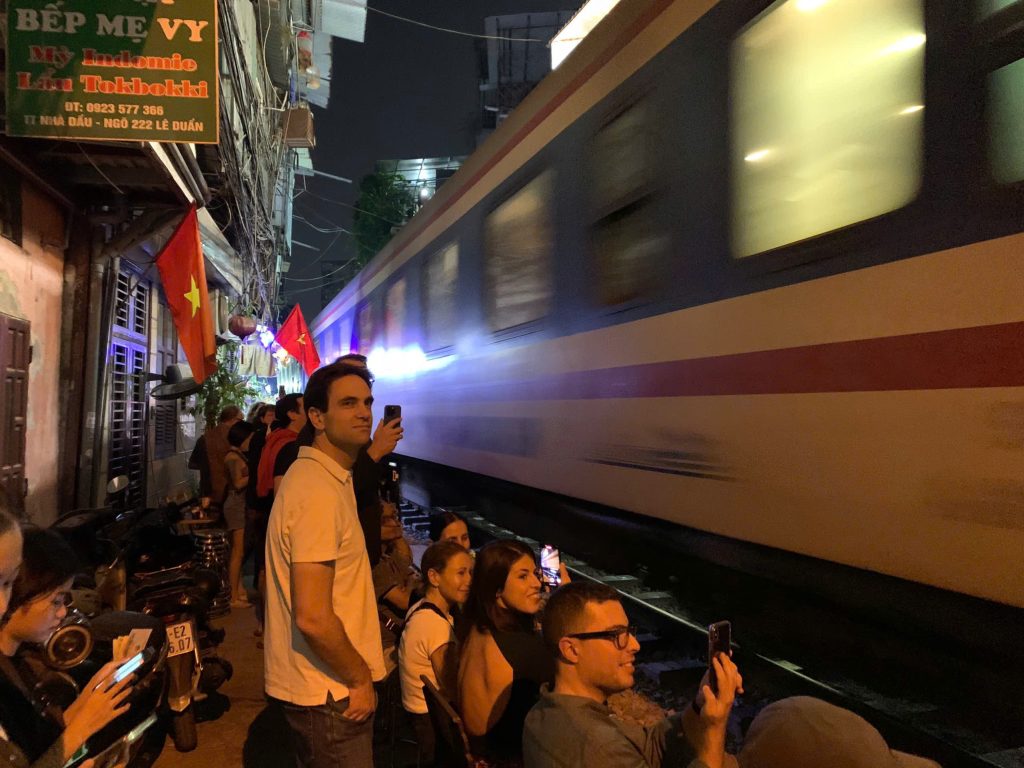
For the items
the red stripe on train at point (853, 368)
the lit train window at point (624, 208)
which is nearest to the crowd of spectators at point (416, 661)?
the red stripe on train at point (853, 368)

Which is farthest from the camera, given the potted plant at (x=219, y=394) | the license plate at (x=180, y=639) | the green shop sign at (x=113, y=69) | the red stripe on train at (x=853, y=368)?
the potted plant at (x=219, y=394)

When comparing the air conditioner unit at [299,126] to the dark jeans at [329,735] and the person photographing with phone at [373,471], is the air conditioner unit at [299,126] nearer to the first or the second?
the person photographing with phone at [373,471]

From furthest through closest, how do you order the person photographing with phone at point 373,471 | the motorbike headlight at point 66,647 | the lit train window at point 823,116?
the person photographing with phone at point 373,471 → the lit train window at point 823,116 → the motorbike headlight at point 66,647

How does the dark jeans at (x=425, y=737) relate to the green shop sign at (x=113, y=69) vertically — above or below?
below

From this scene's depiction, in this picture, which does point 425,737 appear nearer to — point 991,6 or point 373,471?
point 373,471

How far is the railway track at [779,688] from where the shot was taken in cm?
275

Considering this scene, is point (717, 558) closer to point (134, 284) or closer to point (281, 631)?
point (281, 631)

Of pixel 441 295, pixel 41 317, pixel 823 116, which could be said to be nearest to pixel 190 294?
pixel 41 317

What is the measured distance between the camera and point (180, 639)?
3.38 meters

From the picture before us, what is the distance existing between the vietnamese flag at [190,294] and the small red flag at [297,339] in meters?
6.65

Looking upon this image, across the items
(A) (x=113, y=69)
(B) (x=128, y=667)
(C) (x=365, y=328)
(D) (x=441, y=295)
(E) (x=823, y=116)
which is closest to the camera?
(B) (x=128, y=667)

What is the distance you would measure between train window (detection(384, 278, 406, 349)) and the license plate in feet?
17.1

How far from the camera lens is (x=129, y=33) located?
15.6ft

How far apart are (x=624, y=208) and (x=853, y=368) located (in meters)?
1.74
